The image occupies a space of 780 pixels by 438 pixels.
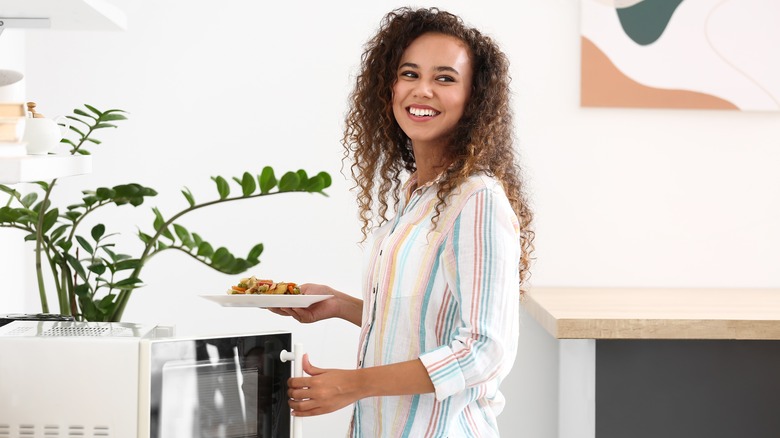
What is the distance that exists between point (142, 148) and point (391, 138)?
1.10 meters

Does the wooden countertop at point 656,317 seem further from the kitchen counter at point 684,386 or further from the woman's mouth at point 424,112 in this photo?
the woman's mouth at point 424,112

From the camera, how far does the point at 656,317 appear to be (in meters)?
1.73

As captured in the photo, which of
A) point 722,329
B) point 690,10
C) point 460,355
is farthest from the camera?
point 690,10

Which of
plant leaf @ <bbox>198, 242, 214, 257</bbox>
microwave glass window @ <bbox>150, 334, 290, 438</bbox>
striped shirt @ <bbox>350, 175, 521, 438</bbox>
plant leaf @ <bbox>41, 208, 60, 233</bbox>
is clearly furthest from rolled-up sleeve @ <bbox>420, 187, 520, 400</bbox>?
plant leaf @ <bbox>41, 208, 60, 233</bbox>

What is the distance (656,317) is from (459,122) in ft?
2.09

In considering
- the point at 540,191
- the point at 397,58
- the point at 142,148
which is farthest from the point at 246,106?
the point at 397,58

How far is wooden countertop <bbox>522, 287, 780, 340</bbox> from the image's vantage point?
1705mm

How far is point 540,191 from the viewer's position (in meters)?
2.46

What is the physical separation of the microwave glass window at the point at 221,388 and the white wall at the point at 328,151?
1262 millimetres

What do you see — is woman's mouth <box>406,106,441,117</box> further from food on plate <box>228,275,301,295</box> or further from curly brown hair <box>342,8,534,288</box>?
food on plate <box>228,275,301,295</box>

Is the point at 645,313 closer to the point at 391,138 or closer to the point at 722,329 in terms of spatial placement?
the point at 722,329

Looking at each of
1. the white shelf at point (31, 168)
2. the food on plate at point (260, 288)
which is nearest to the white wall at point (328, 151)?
the food on plate at point (260, 288)

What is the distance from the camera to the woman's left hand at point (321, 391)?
47.3 inches

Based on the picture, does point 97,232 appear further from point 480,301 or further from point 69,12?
point 480,301
